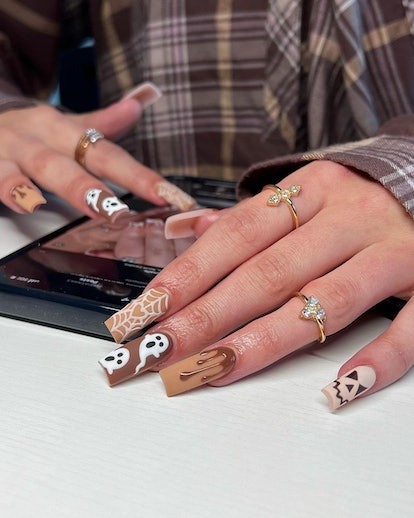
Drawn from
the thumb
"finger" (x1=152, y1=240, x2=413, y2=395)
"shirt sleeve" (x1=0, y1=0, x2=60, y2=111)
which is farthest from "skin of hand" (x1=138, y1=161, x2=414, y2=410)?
"shirt sleeve" (x1=0, y1=0, x2=60, y2=111)

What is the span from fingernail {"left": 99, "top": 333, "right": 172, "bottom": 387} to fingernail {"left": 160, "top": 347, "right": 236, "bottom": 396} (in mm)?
14

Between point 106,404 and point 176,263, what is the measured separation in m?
0.11

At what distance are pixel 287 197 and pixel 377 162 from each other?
0.07 m

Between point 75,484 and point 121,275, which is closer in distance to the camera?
point 75,484

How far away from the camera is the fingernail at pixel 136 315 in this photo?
430 mm

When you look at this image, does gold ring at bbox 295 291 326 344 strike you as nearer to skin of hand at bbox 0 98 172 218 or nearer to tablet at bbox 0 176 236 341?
tablet at bbox 0 176 236 341

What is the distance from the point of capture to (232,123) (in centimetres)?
83

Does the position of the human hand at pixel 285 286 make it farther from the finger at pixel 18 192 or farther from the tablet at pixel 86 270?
the finger at pixel 18 192

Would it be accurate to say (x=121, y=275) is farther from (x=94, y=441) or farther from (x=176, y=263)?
(x=94, y=441)

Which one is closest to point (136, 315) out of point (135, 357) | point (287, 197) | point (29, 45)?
point (135, 357)

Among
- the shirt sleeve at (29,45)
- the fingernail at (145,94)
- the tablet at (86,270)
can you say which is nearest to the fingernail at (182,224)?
the tablet at (86,270)

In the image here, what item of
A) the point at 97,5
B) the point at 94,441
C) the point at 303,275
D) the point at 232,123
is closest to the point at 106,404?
the point at 94,441

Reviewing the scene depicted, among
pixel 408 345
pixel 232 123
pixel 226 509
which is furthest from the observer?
pixel 232 123

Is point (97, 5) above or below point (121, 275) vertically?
above
